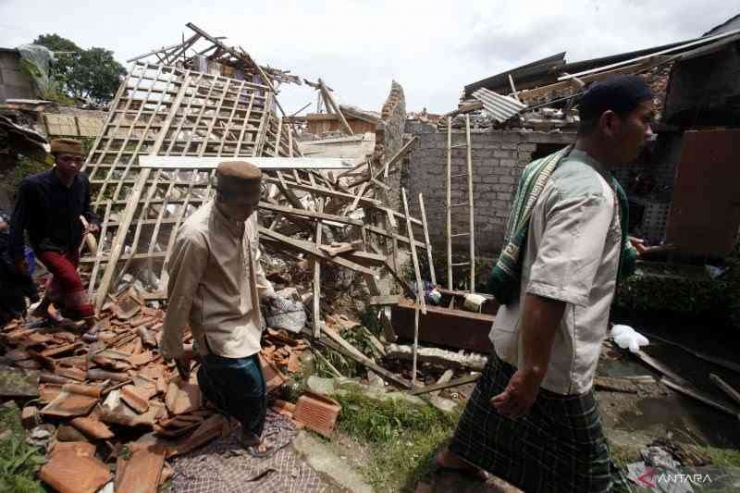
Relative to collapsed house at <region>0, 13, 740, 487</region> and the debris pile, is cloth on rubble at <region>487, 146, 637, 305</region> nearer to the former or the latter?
collapsed house at <region>0, 13, 740, 487</region>

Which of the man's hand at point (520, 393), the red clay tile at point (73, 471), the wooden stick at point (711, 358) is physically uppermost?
the man's hand at point (520, 393)

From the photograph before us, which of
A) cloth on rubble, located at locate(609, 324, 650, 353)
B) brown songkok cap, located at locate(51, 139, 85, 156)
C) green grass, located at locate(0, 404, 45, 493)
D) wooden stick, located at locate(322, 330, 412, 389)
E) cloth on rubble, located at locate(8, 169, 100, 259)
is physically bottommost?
cloth on rubble, located at locate(609, 324, 650, 353)

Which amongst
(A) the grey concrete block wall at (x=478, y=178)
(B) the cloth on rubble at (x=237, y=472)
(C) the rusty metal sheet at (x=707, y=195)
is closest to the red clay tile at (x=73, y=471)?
(B) the cloth on rubble at (x=237, y=472)

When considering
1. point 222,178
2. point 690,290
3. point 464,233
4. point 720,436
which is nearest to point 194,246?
point 222,178

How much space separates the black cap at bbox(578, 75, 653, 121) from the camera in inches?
53.6

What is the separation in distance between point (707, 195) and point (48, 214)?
28.7 ft

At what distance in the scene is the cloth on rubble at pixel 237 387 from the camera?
2.23 meters

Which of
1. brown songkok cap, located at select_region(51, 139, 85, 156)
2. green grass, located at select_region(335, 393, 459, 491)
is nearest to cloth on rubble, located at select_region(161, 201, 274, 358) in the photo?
green grass, located at select_region(335, 393, 459, 491)

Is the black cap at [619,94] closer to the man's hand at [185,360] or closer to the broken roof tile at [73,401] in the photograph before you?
the man's hand at [185,360]

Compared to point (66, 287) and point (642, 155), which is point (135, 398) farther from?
point (642, 155)

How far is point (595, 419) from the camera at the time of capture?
5.49 feet

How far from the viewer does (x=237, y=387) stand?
7.45 ft

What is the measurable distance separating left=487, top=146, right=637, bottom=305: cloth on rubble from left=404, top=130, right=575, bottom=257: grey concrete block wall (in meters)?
5.73

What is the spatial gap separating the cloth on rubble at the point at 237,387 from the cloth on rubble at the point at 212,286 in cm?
9
